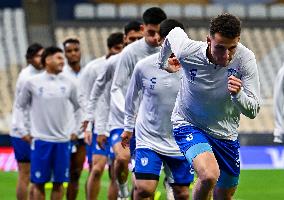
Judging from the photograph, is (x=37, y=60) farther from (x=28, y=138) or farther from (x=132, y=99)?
(x=132, y=99)

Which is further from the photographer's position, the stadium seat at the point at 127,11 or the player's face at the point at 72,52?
the stadium seat at the point at 127,11

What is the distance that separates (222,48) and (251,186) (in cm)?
812

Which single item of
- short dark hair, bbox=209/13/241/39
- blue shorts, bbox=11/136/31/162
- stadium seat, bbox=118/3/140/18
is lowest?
stadium seat, bbox=118/3/140/18

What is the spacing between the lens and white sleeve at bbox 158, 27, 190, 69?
310 inches

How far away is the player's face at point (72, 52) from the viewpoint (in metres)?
13.1

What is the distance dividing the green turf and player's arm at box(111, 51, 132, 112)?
2.96 m

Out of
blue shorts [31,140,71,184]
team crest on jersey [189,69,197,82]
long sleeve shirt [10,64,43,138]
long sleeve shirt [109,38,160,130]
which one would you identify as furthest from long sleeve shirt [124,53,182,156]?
long sleeve shirt [10,64,43,138]

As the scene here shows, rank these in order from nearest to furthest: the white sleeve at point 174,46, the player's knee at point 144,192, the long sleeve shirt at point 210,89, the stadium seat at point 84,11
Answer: the long sleeve shirt at point 210,89
the white sleeve at point 174,46
the player's knee at point 144,192
the stadium seat at point 84,11

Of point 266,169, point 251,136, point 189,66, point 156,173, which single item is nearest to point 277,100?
point 156,173

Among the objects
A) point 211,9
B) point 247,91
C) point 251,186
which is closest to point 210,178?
point 247,91

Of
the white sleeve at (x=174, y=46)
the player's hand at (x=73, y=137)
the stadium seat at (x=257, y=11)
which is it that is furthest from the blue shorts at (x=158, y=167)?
the stadium seat at (x=257, y=11)

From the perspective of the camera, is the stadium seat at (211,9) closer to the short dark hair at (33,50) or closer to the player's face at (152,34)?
the short dark hair at (33,50)

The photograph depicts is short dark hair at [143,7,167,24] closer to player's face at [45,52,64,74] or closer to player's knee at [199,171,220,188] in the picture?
player's face at [45,52,64,74]

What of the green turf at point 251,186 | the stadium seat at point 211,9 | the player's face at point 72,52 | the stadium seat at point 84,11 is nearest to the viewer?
the player's face at point 72,52
